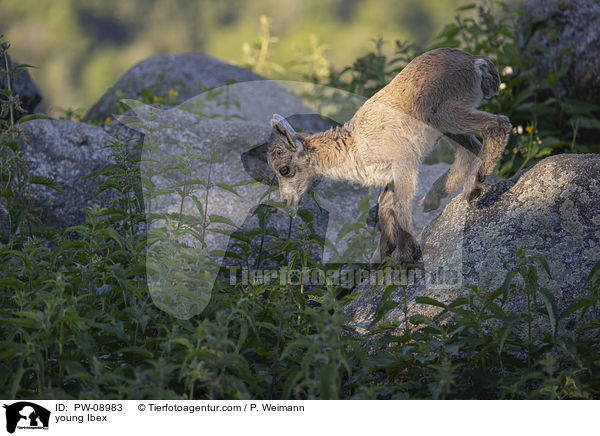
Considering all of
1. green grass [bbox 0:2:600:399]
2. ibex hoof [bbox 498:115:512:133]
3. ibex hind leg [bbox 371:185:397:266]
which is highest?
ibex hoof [bbox 498:115:512:133]

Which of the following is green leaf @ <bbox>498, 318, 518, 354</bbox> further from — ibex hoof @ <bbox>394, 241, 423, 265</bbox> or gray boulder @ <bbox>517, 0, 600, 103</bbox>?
gray boulder @ <bbox>517, 0, 600, 103</bbox>

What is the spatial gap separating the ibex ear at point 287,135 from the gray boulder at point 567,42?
4110mm

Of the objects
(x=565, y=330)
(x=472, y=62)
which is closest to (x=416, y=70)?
(x=472, y=62)

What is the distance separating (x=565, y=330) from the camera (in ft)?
13.7

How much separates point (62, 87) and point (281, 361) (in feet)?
51.5

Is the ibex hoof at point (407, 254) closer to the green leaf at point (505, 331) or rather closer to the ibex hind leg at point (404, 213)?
the ibex hind leg at point (404, 213)

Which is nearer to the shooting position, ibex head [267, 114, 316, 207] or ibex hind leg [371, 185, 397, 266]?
ibex hind leg [371, 185, 397, 266]

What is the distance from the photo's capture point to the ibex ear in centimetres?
566

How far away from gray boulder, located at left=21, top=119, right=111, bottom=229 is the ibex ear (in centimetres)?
179

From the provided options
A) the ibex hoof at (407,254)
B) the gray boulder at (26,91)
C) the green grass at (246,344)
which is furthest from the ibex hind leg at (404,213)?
the gray boulder at (26,91)

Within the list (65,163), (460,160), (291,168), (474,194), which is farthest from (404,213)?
(65,163)

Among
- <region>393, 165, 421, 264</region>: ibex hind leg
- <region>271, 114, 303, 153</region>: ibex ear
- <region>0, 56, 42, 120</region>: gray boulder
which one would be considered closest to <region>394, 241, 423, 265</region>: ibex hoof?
<region>393, 165, 421, 264</region>: ibex hind leg

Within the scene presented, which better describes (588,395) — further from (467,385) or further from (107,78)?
(107,78)
